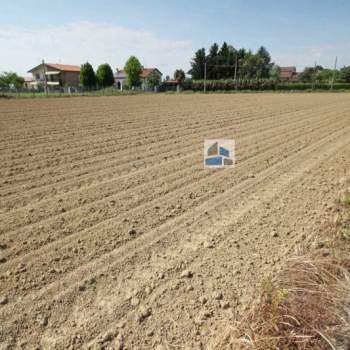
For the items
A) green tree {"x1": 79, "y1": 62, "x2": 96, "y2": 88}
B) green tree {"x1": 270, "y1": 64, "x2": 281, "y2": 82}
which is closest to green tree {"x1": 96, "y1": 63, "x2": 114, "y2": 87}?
green tree {"x1": 79, "y1": 62, "x2": 96, "y2": 88}

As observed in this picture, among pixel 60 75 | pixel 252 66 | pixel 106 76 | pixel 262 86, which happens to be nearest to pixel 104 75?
pixel 106 76

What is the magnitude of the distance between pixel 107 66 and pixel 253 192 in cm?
5252

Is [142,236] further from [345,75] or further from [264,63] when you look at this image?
[264,63]

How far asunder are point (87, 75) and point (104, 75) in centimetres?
321

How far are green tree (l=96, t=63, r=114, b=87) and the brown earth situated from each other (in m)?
48.8

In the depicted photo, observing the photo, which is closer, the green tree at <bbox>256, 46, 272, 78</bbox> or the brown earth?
the brown earth

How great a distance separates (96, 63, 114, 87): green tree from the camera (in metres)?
51.8

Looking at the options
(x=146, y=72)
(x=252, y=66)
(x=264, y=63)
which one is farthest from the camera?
(x=146, y=72)

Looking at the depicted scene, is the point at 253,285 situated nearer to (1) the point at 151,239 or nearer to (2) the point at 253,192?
(1) the point at 151,239

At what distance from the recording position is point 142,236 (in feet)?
10.7

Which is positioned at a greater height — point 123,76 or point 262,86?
point 123,76

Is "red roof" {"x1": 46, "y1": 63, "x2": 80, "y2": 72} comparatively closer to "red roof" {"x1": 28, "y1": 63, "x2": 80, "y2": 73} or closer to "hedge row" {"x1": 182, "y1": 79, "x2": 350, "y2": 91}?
"red roof" {"x1": 28, "y1": 63, "x2": 80, "y2": 73}

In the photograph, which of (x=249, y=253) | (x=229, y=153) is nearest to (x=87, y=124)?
(x=229, y=153)

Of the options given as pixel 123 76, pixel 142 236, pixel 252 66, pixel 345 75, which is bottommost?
pixel 142 236
